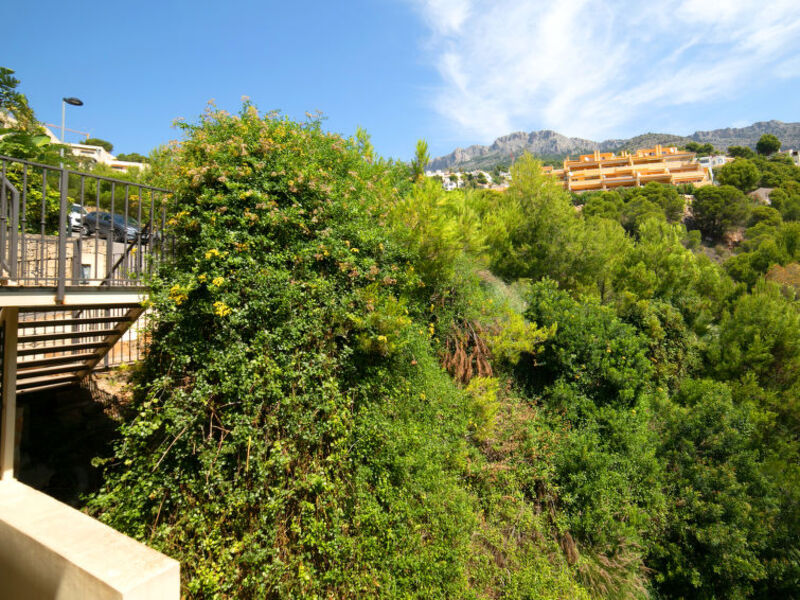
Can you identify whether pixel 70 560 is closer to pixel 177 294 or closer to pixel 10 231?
pixel 177 294

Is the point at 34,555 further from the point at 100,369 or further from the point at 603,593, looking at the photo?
the point at 603,593

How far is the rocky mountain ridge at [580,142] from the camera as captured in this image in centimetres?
10744

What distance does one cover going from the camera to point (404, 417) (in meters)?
4.98

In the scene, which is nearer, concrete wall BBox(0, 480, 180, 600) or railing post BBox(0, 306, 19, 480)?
concrete wall BBox(0, 480, 180, 600)

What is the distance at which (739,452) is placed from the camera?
7348mm

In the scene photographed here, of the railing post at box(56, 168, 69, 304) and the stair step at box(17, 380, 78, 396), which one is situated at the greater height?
the railing post at box(56, 168, 69, 304)

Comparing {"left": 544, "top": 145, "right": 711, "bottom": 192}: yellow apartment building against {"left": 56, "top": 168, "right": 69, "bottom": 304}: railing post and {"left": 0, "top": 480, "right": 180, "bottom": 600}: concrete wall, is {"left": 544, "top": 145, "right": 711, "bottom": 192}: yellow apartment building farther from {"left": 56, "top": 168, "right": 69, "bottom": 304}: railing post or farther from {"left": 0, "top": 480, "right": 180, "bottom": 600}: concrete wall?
{"left": 0, "top": 480, "right": 180, "bottom": 600}: concrete wall

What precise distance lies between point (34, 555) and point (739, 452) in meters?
9.70

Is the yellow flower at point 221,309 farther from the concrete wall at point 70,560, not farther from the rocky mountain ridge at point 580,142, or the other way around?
the rocky mountain ridge at point 580,142

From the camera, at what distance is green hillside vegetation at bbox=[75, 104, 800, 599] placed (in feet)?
11.9

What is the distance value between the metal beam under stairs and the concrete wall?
81.3 inches

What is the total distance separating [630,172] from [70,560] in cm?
6748

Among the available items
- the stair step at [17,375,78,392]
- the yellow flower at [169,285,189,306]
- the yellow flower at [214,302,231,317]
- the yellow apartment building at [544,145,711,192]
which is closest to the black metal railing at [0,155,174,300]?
the yellow flower at [169,285,189,306]

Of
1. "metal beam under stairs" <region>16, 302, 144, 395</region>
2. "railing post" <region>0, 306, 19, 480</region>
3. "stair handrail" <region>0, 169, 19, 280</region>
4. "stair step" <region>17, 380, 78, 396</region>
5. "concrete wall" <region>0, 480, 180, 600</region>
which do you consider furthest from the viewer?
"stair step" <region>17, 380, 78, 396</region>
